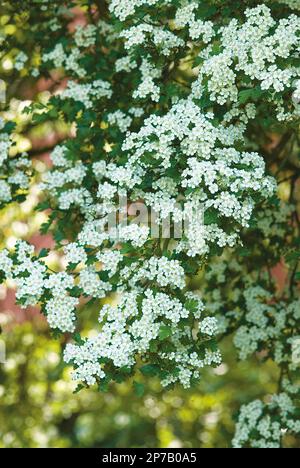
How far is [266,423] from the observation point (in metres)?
4.38

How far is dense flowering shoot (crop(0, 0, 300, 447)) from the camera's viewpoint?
10.3 ft

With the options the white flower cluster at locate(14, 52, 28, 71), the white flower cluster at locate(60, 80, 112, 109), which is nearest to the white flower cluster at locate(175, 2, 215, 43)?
the white flower cluster at locate(60, 80, 112, 109)

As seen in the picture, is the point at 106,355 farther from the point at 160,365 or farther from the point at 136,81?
the point at 136,81

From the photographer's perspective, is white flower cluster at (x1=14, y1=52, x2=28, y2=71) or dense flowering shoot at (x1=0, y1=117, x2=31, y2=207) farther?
white flower cluster at (x1=14, y1=52, x2=28, y2=71)

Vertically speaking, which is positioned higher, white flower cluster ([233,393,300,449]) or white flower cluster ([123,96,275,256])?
white flower cluster ([123,96,275,256])

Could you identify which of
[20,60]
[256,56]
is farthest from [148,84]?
[20,60]

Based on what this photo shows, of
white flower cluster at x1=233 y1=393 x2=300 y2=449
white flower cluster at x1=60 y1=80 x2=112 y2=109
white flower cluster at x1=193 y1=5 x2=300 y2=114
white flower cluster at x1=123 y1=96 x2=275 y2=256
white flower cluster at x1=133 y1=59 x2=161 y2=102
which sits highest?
white flower cluster at x1=60 y1=80 x2=112 y2=109

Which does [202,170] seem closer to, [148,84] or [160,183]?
[160,183]

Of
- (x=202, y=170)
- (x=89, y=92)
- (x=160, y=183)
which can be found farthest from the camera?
(x=89, y=92)

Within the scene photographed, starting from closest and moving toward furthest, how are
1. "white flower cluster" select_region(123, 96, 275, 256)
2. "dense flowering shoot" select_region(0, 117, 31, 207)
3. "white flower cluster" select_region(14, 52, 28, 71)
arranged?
"white flower cluster" select_region(123, 96, 275, 256) < "dense flowering shoot" select_region(0, 117, 31, 207) < "white flower cluster" select_region(14, 52, 28, 71)

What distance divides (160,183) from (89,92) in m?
1.05

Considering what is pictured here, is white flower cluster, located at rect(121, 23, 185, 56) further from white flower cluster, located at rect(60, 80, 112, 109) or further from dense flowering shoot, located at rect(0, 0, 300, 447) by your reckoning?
white flower cluster, located at rect(60, 80, 112, 109)

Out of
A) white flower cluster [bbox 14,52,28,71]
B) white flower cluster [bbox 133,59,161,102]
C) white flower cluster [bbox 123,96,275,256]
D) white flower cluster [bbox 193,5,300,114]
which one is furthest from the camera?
white flower cluster [bbox 14,52,28,71]

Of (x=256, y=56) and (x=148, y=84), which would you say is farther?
(x=148, y=84)
